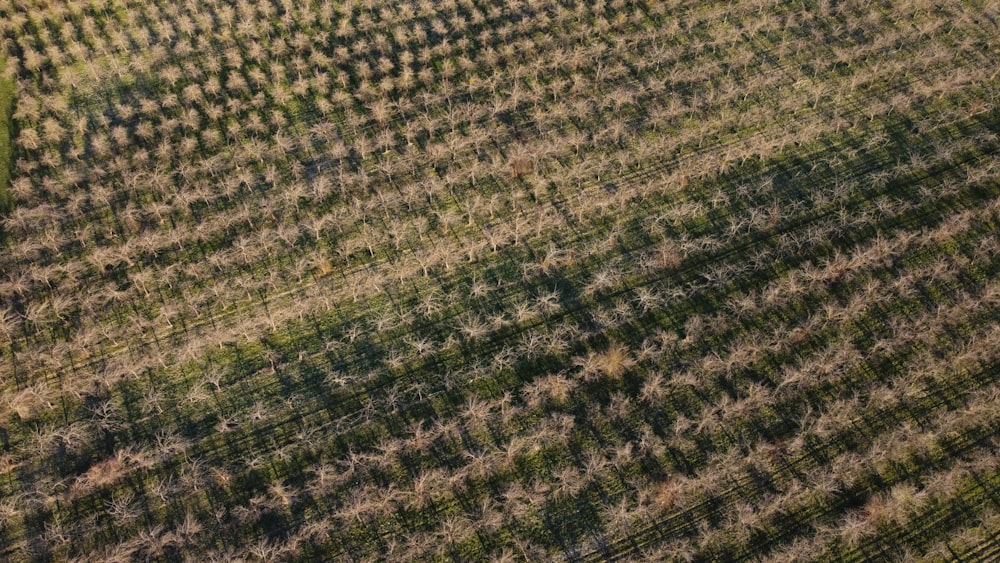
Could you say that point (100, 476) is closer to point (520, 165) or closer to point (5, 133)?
point (5, 133)

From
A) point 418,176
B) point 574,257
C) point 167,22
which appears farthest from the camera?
point 167,22

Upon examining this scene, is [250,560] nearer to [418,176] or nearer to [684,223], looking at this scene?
[418,176]

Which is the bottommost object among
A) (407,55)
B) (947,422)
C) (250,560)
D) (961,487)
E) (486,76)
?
(961,487)

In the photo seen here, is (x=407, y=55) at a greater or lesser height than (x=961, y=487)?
greater

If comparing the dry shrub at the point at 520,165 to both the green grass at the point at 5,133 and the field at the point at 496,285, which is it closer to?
the field at the point at 496,285

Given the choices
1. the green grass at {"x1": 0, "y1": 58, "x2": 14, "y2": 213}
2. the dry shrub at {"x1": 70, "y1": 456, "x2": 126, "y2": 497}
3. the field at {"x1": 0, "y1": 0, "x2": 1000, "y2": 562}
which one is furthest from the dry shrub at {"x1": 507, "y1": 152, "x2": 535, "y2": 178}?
the green grass at {"x1": 0, "y1": 58, "x2": 14, "y2": 213}

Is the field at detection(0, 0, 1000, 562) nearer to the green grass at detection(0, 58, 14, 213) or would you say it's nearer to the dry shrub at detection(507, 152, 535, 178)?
the green grass at detection(0, 58, 14, 213)

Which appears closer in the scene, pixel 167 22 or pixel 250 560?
pixel 250 560

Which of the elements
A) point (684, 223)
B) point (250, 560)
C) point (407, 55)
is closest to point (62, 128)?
point (407, 55)
